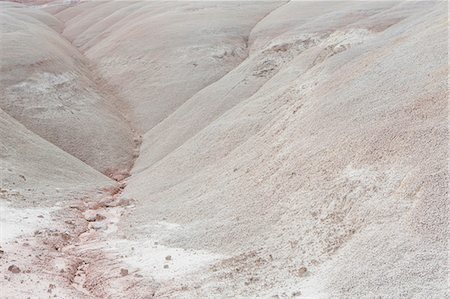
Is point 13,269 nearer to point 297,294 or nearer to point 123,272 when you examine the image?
point 123,272

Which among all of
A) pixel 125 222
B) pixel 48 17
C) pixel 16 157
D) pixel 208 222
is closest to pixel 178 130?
pixel 16 157

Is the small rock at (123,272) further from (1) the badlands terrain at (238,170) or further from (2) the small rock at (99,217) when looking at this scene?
(2) the small rock at (99,217)

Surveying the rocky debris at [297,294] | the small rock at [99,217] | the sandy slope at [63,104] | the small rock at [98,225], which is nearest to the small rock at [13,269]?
the small rock at [98,225]

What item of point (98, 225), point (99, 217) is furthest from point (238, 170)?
point (99, 217)

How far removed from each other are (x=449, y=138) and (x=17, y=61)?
38.6m

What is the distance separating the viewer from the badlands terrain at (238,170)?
15.7m

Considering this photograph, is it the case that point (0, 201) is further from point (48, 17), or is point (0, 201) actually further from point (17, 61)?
point (48, 17)

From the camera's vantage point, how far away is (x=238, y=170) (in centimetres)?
2519

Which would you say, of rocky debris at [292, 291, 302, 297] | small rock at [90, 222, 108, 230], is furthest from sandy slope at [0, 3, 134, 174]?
rocky debris at [292, 291, 302, 297]

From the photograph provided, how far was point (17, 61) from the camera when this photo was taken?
1805 inches

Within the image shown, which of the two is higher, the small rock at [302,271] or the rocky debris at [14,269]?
the rocky debris at [14,269]

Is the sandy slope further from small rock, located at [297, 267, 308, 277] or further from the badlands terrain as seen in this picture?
small rock, located at [297, 267, 308, 277]

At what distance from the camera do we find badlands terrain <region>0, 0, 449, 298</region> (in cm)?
1573

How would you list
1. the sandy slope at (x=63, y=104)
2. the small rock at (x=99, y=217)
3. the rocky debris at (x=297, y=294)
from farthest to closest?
the sandy slope at (x=63, y=104), the small rock at (x=99, y=217), the rocky debris at (x=297, y=294)
